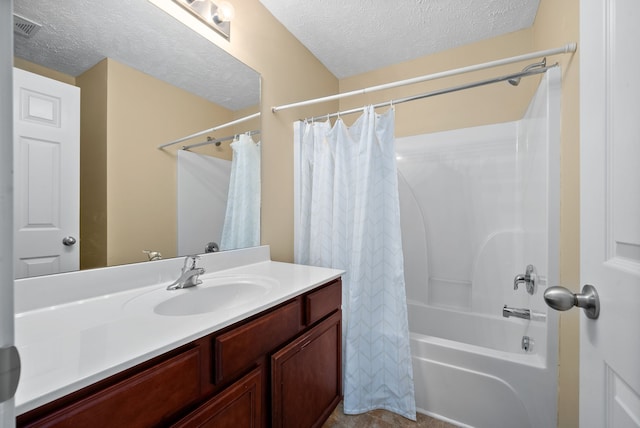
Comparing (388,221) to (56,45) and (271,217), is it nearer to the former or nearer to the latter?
(271,217)

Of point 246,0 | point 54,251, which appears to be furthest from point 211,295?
point 246,0

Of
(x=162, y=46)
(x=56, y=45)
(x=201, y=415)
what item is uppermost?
(x=162, y=46)

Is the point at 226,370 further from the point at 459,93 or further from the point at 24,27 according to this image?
the point at 459,93

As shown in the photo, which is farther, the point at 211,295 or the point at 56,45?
the point at 211,295

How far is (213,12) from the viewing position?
1.32 m

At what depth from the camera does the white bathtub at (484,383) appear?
117cm

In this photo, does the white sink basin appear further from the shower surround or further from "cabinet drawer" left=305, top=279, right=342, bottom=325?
the shower surround

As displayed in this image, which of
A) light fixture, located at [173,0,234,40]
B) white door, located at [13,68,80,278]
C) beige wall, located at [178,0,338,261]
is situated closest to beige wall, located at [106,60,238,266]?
white door, located at [13,68,80,278]

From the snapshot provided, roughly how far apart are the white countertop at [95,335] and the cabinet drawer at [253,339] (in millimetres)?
49

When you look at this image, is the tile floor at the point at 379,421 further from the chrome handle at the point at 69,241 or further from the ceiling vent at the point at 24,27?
the ceiling vent at the point at 24,27

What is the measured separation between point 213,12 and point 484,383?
230 centimetres

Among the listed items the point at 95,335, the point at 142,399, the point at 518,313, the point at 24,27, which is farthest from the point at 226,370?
the point at 518,313

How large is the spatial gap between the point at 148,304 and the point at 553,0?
226 cm

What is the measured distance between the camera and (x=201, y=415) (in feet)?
2.21
